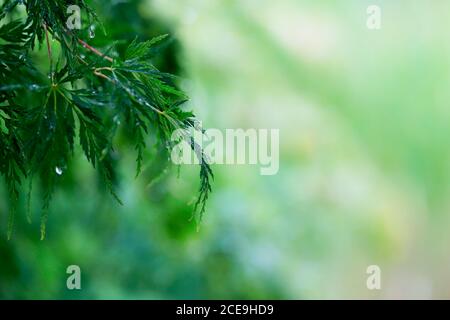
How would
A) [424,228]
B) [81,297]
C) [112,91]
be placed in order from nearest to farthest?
[112,91] < [81,297] < [424,228]

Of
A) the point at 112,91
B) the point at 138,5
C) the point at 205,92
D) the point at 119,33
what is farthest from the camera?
the point at 205,92

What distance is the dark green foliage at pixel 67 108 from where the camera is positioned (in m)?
0.67

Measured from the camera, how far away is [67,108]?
2.25 feet

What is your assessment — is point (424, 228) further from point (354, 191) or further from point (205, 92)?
point (205, 92)

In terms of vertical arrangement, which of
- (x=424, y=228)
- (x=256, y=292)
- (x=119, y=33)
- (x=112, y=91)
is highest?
(x=119, y=33)

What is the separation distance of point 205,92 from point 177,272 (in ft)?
3.01

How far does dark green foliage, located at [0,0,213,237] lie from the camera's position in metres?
0.67

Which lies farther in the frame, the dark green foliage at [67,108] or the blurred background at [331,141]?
the blurred background at [331,141]

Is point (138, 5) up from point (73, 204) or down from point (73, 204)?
up

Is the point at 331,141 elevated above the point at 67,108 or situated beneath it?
elevated above

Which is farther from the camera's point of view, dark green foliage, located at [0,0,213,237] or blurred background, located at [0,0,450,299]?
blurred background, located at [0,0,450,299]

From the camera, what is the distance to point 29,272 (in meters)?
2.27

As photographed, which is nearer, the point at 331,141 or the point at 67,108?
the point at 67,108
